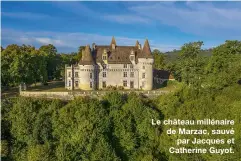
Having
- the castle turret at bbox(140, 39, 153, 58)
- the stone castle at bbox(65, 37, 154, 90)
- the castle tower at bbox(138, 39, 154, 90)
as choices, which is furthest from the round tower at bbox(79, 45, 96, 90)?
the castle turret at bbox(140, 39, 153, 58)

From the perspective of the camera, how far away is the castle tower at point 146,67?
4122 cm

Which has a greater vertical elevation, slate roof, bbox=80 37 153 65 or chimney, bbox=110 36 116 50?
chimney, bbox=110 36 116 50

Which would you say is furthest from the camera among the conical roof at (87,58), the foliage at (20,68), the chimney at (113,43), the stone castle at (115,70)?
the chimney at (113,43)

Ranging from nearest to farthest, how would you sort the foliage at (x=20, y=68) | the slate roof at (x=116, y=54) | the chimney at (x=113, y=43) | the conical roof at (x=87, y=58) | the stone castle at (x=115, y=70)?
the foliage at (x=20, y=68) → the conical roof at (x=87, y=58) → the slate roof at (x=116, y=54) → the stone castle at (x=115, y=70) → the chimney at (x=113, y=43)

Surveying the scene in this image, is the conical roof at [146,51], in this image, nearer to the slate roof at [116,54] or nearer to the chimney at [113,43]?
the slate roof at [116,54]

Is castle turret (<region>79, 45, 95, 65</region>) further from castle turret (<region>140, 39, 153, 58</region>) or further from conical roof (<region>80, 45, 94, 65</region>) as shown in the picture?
castle turret (<region>140, 39, 153, 58</region>)

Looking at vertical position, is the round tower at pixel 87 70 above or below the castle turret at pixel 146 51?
below

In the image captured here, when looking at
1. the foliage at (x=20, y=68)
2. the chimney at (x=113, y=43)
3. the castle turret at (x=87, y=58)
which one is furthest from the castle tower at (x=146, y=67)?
the foliage at (x=20, y=68)

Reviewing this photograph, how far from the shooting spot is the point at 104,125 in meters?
30.8

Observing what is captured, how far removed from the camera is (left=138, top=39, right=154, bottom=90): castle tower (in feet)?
135

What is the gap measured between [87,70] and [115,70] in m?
4.40

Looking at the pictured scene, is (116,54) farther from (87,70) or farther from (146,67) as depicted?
(87,70)

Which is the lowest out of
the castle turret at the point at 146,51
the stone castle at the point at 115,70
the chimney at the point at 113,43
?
Answer: the stone castle at the point at 115,70

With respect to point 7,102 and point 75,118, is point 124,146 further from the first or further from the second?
point 7,102
